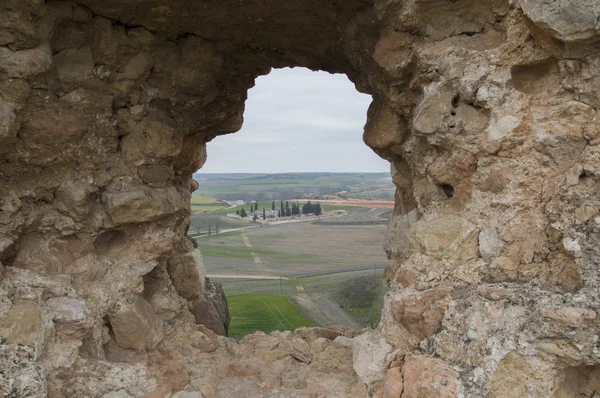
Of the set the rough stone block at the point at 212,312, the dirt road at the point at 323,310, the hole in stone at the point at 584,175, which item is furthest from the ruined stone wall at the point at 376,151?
the dirt road at the point at 323,310

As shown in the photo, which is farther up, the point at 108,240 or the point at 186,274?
the point at 108,240

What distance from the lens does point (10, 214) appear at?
407 centimetres

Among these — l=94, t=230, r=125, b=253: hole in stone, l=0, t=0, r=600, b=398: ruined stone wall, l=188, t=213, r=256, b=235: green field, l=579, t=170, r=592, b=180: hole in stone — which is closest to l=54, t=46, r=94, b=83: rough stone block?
l=0, t=0, r=600, b=398: ruined stone wall

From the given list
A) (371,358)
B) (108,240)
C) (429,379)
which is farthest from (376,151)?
(108,240)

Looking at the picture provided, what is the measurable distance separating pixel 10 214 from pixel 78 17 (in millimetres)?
1939

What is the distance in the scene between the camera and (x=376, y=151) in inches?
206

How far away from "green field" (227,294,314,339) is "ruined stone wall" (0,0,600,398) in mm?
7421

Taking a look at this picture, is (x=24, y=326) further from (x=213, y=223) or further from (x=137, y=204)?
(x=213, y=223)

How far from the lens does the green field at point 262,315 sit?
12805mm

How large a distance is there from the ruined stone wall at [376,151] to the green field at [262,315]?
7.42m

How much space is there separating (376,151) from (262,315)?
9.96 meters

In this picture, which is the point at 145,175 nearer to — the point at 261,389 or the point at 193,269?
the point at 193,269

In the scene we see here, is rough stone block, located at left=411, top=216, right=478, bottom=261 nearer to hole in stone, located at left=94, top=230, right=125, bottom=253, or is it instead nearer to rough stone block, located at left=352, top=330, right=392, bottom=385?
rough stone block, located at left=352, top=330, right=392, bottom=385

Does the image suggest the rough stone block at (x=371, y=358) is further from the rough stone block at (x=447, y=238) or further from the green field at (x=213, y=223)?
the green field at (x=213, y=223)
